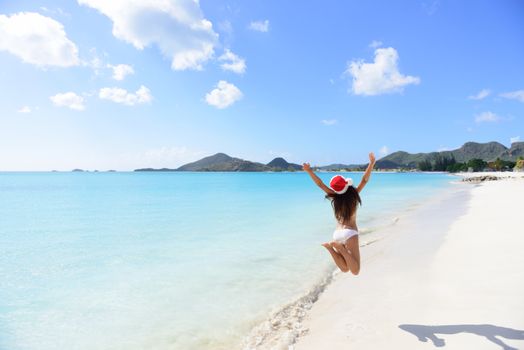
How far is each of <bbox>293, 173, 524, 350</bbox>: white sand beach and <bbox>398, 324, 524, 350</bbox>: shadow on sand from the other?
0.04 ft

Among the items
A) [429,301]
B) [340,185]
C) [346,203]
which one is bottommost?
[429,301]

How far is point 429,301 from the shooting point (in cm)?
532

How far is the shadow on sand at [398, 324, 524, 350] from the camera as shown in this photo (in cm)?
397

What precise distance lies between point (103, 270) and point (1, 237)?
38.3 feet

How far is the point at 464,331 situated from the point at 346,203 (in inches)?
92.4

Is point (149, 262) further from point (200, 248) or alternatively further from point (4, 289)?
point (4, 289)

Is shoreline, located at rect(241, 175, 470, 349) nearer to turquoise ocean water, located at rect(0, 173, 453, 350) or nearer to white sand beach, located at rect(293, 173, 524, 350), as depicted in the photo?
white sand beach, located at rect(293, 173, 524, 350)

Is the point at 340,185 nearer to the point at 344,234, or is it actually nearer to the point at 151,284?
the point at 344,234

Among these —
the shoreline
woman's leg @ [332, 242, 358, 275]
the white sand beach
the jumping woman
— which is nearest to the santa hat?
the jumping woman

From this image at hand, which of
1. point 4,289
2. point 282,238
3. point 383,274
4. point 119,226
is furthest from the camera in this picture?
point 119,226

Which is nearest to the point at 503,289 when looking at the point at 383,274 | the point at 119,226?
the point at 383,274

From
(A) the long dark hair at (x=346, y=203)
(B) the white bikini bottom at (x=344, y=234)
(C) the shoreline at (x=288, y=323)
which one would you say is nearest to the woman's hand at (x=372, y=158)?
(A) the long dark hair at (x=346, y=203)

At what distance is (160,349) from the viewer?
17.4 feet

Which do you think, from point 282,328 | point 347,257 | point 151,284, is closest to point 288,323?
point 282,328
